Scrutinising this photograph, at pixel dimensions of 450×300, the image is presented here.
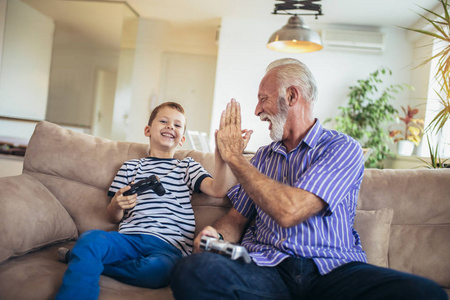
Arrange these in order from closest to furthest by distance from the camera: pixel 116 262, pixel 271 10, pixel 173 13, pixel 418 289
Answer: pixel 418 289, pixel 116 262, pixel 271 10, pixel 173 13

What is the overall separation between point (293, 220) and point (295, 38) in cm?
270

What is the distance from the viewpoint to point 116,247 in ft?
4.66

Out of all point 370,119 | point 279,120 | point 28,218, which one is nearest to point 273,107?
point 279,120

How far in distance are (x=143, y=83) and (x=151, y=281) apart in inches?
217

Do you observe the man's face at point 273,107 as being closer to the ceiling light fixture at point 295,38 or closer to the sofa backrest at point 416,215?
the sofa backrest at point 416,215

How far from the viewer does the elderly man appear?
3.63ft

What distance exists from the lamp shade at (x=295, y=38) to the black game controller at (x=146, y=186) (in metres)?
2.42

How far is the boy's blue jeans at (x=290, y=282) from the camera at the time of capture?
106 centimetres

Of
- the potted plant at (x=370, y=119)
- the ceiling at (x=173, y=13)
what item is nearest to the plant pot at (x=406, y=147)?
the potted plant at (x=370, y=119)

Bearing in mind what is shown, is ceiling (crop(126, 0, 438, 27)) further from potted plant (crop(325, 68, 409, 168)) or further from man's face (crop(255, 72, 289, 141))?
man's face (crop(255, 72, 289, 141))

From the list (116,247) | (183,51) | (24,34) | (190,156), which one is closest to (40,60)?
(24,34)

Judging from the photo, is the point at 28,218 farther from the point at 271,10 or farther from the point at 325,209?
the point at 271,10

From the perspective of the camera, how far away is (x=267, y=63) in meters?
5.96

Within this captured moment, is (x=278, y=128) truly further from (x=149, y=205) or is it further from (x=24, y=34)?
(x=24, y=34)
